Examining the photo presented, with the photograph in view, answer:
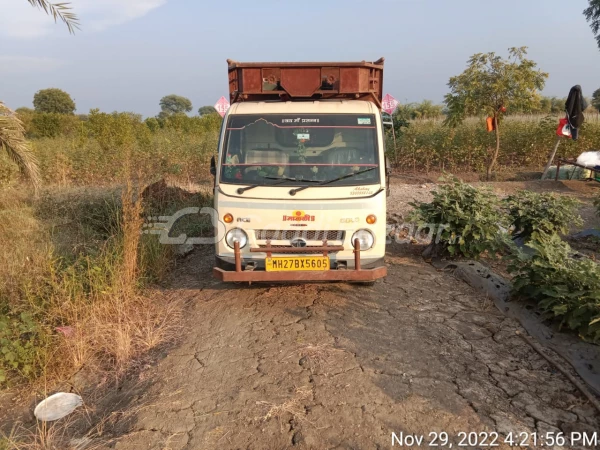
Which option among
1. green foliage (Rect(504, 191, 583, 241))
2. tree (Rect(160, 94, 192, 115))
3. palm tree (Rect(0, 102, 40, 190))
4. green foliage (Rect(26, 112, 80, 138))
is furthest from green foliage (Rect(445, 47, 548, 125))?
tree (Rect(160, 94, 192, 115))

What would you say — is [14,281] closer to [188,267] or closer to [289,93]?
Answer: [188,267]

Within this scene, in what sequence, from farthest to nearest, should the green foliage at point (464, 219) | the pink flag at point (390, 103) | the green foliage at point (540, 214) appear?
the pink flag at point (390, 103) → the green foliage at point (540, 214) → the green foliage at point (464, 219)

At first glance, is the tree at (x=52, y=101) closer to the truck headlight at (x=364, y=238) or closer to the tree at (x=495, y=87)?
the tree at (x=495, y=87)

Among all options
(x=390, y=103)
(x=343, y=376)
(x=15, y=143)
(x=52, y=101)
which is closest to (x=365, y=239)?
(x=343, y=376)

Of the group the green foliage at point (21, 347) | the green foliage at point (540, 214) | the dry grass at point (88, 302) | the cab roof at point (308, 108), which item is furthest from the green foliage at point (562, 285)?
the green foliage at point (21, 347)

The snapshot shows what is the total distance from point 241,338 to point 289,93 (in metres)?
2.79

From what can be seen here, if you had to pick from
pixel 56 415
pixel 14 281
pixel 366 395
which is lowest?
pixel 56 415

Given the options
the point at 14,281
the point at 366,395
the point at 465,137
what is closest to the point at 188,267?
the point at 14,281

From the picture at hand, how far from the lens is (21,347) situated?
3.84 meters

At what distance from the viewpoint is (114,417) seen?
10.6ft

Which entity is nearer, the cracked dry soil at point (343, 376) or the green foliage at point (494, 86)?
the cracked dry soil at point (343, 376)

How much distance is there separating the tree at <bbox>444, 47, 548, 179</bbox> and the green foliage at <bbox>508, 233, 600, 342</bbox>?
30.4 feet

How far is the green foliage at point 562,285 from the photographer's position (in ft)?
11.8

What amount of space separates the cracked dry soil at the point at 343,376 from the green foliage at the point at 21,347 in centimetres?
99
